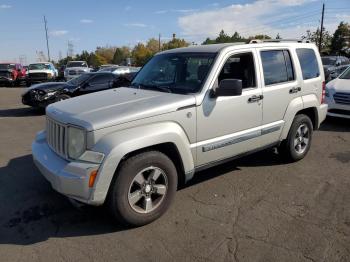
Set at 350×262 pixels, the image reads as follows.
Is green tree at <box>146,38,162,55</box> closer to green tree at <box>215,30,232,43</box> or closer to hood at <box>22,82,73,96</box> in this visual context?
green tree at <box>215,30,232,43</box>

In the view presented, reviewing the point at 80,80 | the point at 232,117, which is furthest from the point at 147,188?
the point at 80,80

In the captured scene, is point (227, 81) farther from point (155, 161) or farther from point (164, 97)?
point (155, 161)

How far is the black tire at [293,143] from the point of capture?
5.73 m

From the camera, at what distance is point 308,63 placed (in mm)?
6004

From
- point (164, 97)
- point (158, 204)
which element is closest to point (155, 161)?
point (158, 204)

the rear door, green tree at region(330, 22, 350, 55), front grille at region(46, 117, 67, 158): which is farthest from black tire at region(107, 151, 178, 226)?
green tree at region(330, 22, 350, 55)

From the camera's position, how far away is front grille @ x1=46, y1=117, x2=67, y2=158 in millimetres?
3853

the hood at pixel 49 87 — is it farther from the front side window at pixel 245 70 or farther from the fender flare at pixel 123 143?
the fender flare at pixel 123 143

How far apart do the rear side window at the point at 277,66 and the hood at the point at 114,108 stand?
60.2 inches

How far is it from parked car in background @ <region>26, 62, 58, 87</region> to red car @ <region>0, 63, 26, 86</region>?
1.00 meters

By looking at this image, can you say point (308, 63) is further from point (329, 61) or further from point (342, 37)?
point (342, 37)

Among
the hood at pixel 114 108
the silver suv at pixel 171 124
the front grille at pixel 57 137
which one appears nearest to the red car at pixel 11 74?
the silver suv at pixel 171 124

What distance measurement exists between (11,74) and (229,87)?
81.3 feet

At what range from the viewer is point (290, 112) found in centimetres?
555
